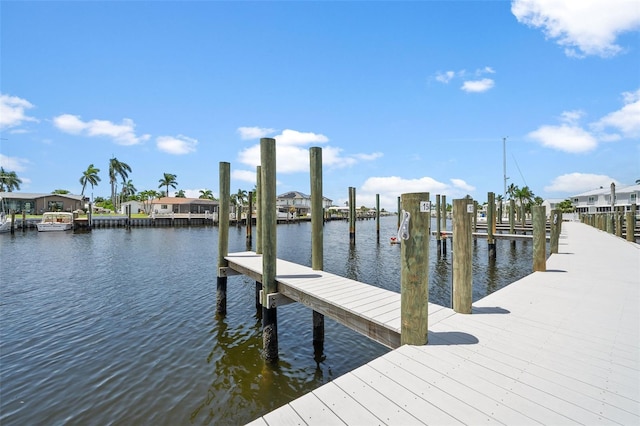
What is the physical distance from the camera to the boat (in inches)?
1593

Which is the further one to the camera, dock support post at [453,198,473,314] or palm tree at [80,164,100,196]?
palm tree at [80,164,100,196]

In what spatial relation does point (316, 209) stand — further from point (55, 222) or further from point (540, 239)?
point (55, 222)

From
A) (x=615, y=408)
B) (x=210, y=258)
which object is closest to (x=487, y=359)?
(x=615, y=408)

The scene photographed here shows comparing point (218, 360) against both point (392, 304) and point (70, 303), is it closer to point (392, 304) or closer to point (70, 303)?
point (392, 304)

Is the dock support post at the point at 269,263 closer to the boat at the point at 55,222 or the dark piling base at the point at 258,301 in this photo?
the dark piling base at the point at 258,301

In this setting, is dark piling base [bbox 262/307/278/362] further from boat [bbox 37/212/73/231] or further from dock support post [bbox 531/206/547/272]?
boat [bbox 37/212/73/231]

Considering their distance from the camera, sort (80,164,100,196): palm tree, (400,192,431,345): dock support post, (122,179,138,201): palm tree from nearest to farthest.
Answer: (400,192,431,345): dock support post < (80,164,100,196): palm tree < (122,179,138,201): palm tree

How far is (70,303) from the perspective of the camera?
35.7 ft

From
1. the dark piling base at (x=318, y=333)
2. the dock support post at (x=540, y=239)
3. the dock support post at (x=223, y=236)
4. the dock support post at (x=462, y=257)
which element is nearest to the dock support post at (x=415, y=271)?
the dock support post at (x=462, y=257)

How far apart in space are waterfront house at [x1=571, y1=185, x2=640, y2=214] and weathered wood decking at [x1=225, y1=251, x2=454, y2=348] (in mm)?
64328

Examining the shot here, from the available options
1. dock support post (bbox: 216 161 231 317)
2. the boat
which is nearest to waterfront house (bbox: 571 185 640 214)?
dock support post (bbox: 216 161 231 317)

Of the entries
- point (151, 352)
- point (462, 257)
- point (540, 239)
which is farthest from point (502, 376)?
point (151, 352)

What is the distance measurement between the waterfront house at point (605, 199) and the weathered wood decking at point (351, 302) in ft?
211

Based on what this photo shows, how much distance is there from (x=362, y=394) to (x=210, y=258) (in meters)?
20.3
